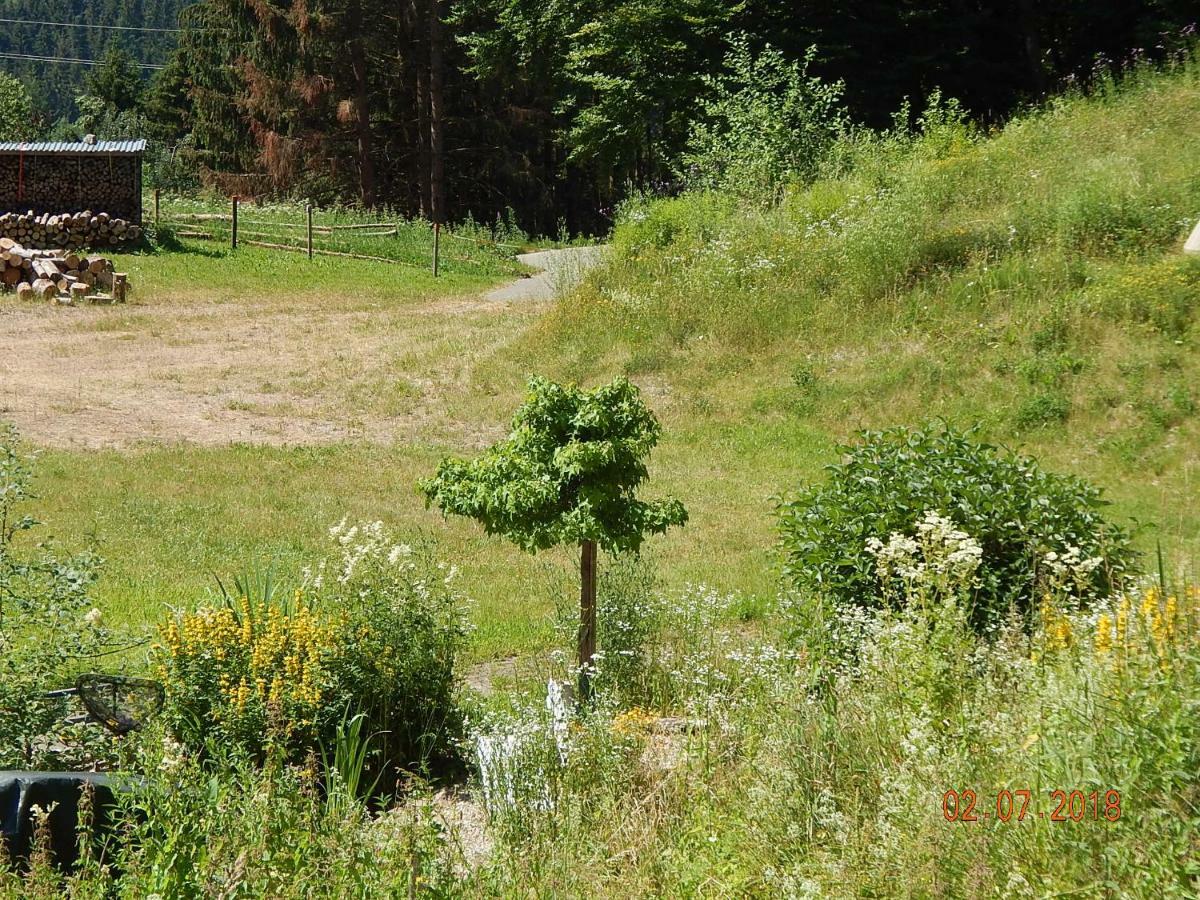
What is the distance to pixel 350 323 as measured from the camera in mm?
19188

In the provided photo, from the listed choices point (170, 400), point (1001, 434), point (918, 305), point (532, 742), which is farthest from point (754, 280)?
point (532, 742)

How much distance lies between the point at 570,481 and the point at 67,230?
918 inches

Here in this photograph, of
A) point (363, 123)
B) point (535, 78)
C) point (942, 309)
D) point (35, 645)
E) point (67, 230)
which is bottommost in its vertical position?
point (35, 645)

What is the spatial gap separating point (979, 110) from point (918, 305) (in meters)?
15.6

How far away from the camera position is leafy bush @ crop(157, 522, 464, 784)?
4652mm

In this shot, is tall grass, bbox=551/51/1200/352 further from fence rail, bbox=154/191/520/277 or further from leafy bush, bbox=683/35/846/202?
fence rail, bbox=154/191/520/277

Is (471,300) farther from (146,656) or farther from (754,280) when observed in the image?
(146,656)

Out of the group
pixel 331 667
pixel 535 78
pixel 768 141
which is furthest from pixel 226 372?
pixel 535 78

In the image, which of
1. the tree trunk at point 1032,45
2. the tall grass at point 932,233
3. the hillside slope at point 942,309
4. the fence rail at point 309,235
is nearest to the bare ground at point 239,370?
the hillside slope at point 942,309

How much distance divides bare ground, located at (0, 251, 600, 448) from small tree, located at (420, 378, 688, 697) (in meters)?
6.83

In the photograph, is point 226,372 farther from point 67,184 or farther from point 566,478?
point 67,184

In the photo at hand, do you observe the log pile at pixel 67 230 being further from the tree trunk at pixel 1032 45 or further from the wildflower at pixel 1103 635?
the wildflower at pixel 1103 635

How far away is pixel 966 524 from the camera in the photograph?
550 cm

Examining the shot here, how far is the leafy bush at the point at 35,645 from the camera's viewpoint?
4.50 meters
